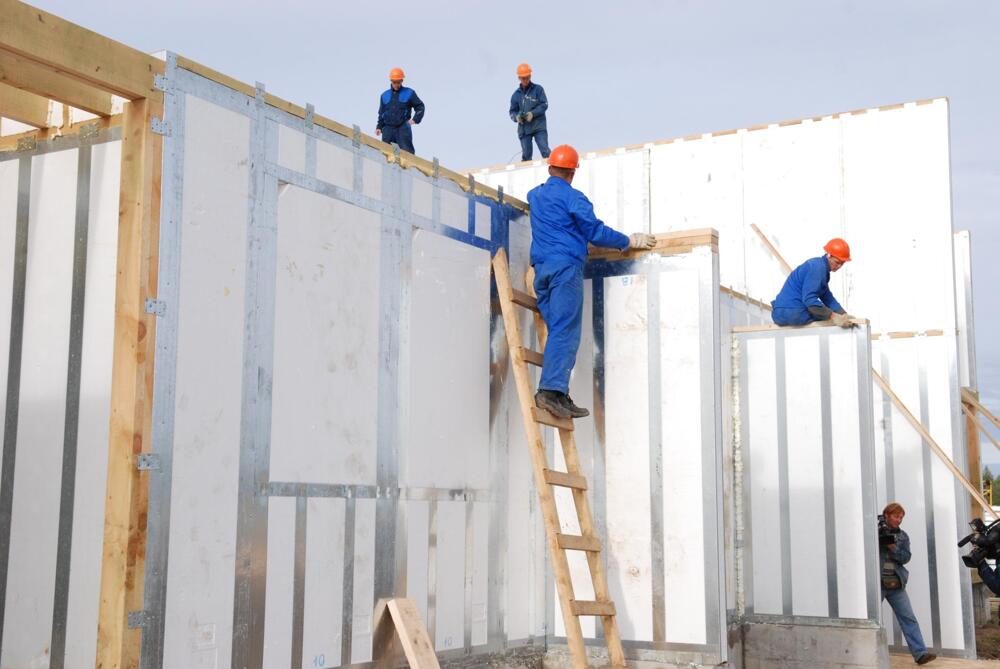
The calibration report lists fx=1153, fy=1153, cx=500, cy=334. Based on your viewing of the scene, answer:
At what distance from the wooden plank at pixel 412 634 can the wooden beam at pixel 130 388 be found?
185 centimetres

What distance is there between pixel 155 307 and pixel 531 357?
3029 millimetres

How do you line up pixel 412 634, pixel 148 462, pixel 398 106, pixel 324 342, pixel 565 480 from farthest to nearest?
pixel 398 106 < pixel 565 480 < pixel 412 634 < pixel 324 342 < pixel 148 462

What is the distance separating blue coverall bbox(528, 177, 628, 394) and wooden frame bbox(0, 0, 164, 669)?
3049 millimetres

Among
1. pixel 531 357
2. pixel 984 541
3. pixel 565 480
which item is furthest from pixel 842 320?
pixel 565 480

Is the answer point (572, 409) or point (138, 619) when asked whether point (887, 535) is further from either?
point (138, 619)

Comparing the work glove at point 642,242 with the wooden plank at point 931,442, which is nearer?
the work glove at point 642,242

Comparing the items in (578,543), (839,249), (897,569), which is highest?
(839,249)

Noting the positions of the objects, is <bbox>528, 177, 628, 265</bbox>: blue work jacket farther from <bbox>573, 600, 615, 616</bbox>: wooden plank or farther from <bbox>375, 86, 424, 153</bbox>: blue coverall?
<bbox>375, 86, 424, 153</bbox>: blue coverall

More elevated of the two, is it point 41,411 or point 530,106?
point 530,106

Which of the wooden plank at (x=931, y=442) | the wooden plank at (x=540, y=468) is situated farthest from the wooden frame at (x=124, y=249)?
the wooden plank at (x=931, y=442)

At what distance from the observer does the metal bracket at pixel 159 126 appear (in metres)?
5.33

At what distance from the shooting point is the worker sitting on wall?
10.2m

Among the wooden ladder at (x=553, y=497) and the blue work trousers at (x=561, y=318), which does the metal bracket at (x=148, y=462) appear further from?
the blue work trousers at (x=561, y=318)

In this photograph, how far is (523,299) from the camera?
7.96 metres
